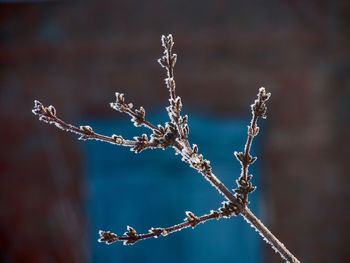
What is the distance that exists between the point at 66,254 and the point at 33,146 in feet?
4.07

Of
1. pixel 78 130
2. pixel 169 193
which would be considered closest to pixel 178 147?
pixel 78 130

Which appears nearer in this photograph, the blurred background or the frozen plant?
the frozen plant

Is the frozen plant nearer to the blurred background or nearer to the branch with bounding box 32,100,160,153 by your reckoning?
the branch with bounding box 32,100,160,153

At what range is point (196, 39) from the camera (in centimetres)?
545

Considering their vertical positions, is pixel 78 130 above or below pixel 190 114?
below

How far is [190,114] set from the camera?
560 centimetres

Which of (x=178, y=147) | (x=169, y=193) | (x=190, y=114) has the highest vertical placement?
(x=190, y=114)

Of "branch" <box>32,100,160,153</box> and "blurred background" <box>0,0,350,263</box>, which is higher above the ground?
"blurred background" <box>0,0,350,263</box>

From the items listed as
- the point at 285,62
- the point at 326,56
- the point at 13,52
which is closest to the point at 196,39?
the point at 285,62

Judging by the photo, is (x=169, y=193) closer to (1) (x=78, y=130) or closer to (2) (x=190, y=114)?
(2) (x=190, y=114)

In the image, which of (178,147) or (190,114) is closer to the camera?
(178,147)

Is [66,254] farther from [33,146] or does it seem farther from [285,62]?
[285,62]

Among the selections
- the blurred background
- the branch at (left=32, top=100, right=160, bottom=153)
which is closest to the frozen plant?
the branch at (left=32, top=100, right=160, bottom=153)

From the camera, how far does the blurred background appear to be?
5.42 m
